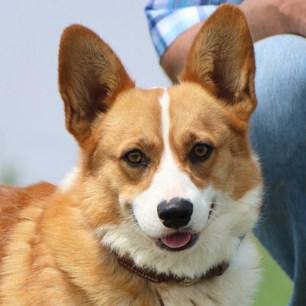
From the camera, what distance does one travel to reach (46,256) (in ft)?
14.6

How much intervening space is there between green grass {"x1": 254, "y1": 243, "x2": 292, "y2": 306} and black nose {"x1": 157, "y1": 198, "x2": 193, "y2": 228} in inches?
107

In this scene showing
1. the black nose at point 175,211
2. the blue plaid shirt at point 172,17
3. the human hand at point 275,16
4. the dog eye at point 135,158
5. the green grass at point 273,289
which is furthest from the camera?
the green grass at point 273,289

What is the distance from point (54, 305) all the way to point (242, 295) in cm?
81

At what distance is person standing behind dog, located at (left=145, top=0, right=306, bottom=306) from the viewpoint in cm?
515

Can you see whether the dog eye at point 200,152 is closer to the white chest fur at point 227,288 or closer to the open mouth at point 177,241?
the open mouth at point 177,241

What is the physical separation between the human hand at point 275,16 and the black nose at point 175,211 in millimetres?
1486

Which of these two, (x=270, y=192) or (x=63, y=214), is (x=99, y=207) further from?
(x=270, y=192)

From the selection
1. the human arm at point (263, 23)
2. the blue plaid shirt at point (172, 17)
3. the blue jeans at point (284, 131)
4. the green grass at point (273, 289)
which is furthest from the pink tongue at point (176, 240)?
the green grass at point (273, 289)

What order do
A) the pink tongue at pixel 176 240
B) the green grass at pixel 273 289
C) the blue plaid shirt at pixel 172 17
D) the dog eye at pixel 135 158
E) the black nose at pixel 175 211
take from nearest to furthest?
1. the black nose at pixel 175 211
2. the pink tongue at pixel 176 240
3. the dog eye at pixel 135 158
4. the blue plaid shirt at pixel 172 17
5. the green grass at pixel 273 289

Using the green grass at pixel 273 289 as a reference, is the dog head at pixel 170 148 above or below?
above

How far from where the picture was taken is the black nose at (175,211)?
4039 millimetres

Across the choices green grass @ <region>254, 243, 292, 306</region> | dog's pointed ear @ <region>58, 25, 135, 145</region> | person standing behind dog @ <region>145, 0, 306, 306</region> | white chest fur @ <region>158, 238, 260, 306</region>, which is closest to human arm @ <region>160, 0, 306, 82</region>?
person standing behind dog @ <region>145, 0, 306, 306</region>

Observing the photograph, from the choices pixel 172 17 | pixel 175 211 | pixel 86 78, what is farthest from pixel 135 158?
pixel 172 17

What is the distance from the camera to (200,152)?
435 centimetres
